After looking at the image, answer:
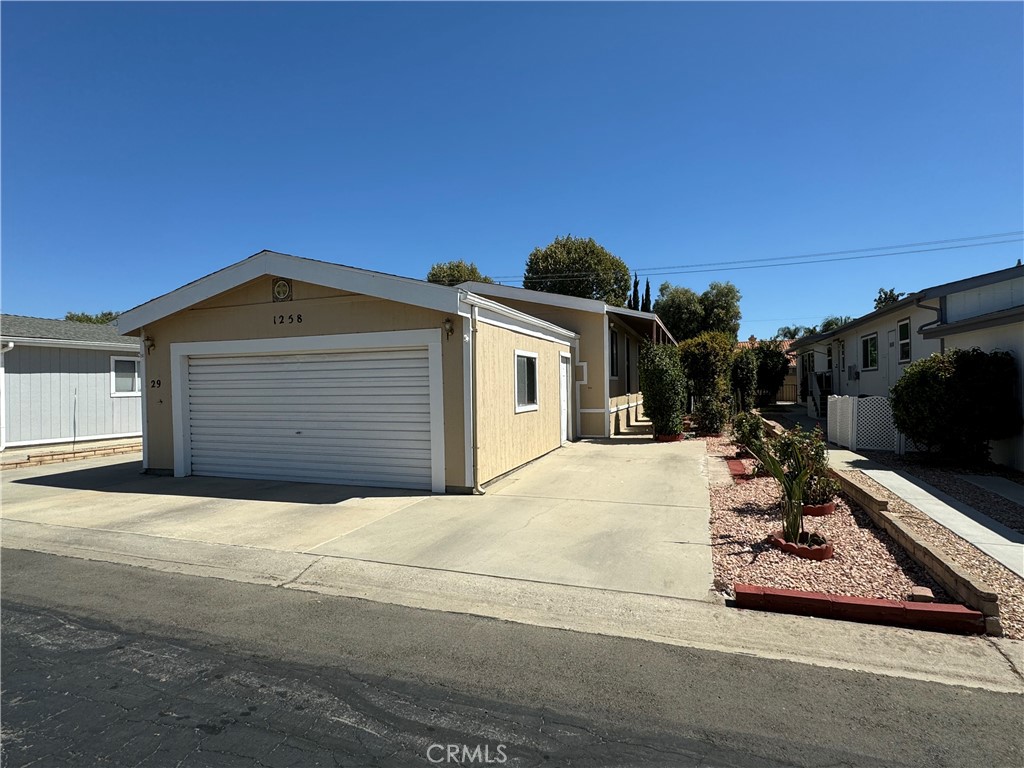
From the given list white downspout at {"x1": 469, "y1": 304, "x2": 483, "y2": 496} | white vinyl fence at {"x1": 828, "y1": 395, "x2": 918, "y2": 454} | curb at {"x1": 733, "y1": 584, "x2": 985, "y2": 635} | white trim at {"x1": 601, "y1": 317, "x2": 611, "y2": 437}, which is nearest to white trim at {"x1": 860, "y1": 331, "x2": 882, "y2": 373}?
white vinyl fence at {"x1": 828, "y1": 395, "x2": 918, "y2": 454}

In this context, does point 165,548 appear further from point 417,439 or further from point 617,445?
point 617,445

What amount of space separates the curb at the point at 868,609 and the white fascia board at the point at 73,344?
1631cm

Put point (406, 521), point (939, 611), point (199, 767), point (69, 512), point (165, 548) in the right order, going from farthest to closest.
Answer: point (69, 512), point (406, 521), point (165, 548), point (939, 611), point (199, 767)

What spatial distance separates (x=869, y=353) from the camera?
17.9 metres

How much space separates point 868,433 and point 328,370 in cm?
1099

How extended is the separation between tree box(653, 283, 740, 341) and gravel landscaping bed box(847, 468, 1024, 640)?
1367 inches

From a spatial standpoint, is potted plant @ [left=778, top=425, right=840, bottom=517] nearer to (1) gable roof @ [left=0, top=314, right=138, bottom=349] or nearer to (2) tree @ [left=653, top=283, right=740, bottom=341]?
(1) gable roof @ [left=0, top=314, right=138, bottom=349]

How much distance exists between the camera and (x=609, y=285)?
132ft

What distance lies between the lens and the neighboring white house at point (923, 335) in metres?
9.72

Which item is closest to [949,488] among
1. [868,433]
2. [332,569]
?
[868,433]

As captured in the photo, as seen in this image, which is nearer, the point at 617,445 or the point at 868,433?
the point at 868,433

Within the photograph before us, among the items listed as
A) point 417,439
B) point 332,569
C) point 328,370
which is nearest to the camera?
point 332,569

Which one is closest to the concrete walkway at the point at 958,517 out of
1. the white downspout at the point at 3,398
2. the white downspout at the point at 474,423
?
the white downspout at the point at 474,423

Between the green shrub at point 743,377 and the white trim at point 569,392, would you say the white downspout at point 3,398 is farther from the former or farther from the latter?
the green shrub at point 743,377
